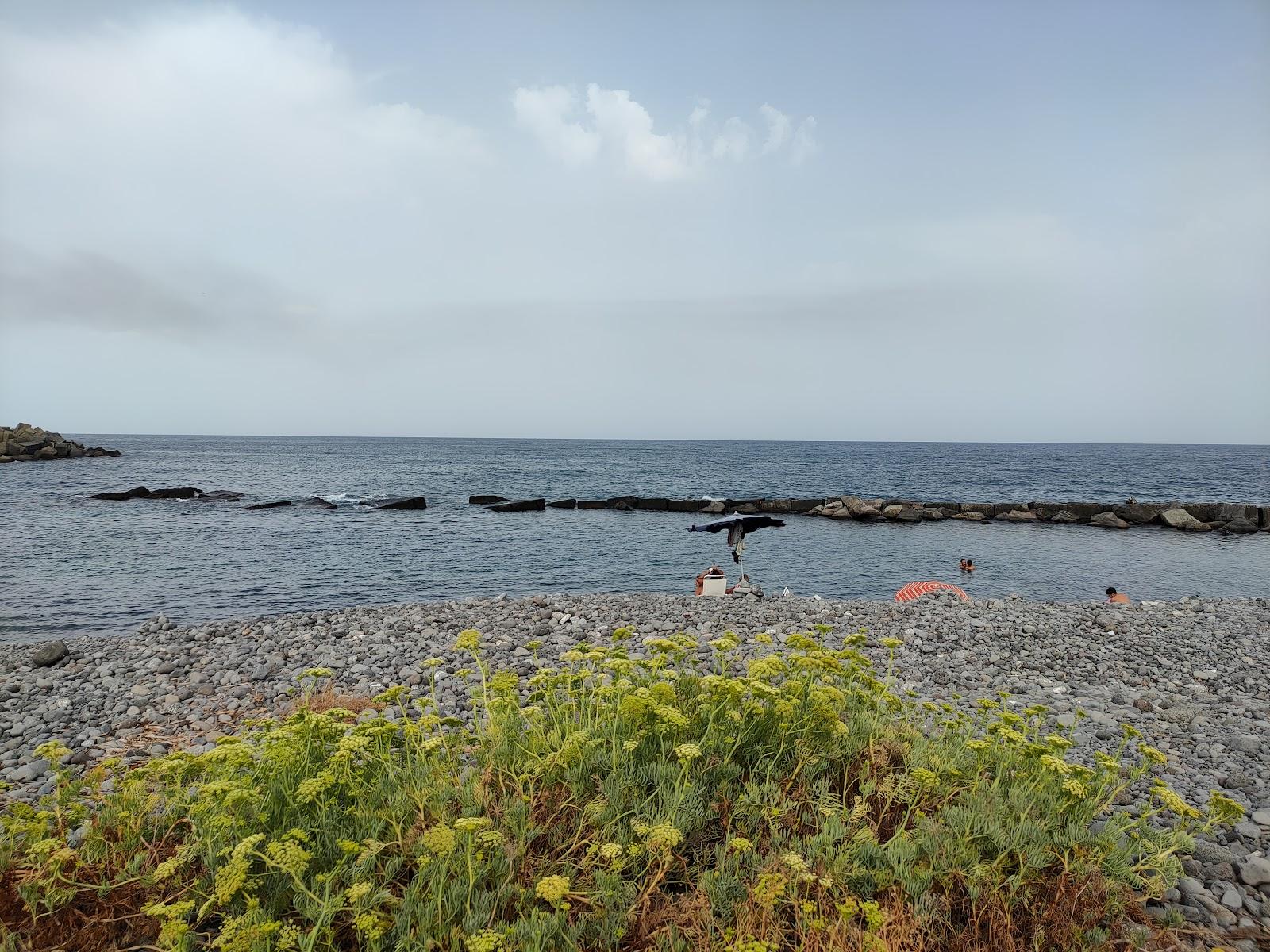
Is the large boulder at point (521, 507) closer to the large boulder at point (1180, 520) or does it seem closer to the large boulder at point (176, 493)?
the large boulder at point (176, 493)

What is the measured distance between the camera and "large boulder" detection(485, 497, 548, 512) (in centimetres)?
3688

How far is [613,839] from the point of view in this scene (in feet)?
11.1

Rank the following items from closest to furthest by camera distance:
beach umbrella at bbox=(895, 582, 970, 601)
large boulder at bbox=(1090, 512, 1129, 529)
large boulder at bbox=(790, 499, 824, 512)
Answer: beach umbrella at bbox=(895, 582, 970, 601), large boulder at bbox=(1090, 512, 1129, 529), large boulder at bbox=(790, 499, 824, 512)

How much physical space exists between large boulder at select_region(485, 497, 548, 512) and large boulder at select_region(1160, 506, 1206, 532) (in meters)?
32.4

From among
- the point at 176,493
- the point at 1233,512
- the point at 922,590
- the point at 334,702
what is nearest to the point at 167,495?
the point at 176,493

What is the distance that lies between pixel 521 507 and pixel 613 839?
1358 inches

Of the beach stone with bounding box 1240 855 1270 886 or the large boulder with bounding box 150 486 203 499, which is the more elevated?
the beach stone with bounding box 1240 855 1270 886

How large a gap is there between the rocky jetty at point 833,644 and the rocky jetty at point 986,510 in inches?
869

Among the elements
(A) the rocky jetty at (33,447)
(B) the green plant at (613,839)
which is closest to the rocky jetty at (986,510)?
(B) the green plant at (613,839)

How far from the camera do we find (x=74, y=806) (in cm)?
349

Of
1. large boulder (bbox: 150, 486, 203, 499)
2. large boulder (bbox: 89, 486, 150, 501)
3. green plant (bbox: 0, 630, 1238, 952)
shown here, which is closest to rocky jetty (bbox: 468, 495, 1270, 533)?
large boulder (bbox: 150, 486, 203, 499)

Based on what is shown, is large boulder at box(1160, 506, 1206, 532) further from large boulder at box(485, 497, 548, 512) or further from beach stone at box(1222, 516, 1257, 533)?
large boulder at box(485, 497, 548, 512)

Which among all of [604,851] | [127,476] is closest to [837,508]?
[604,851]

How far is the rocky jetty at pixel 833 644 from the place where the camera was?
5336 millimetres
